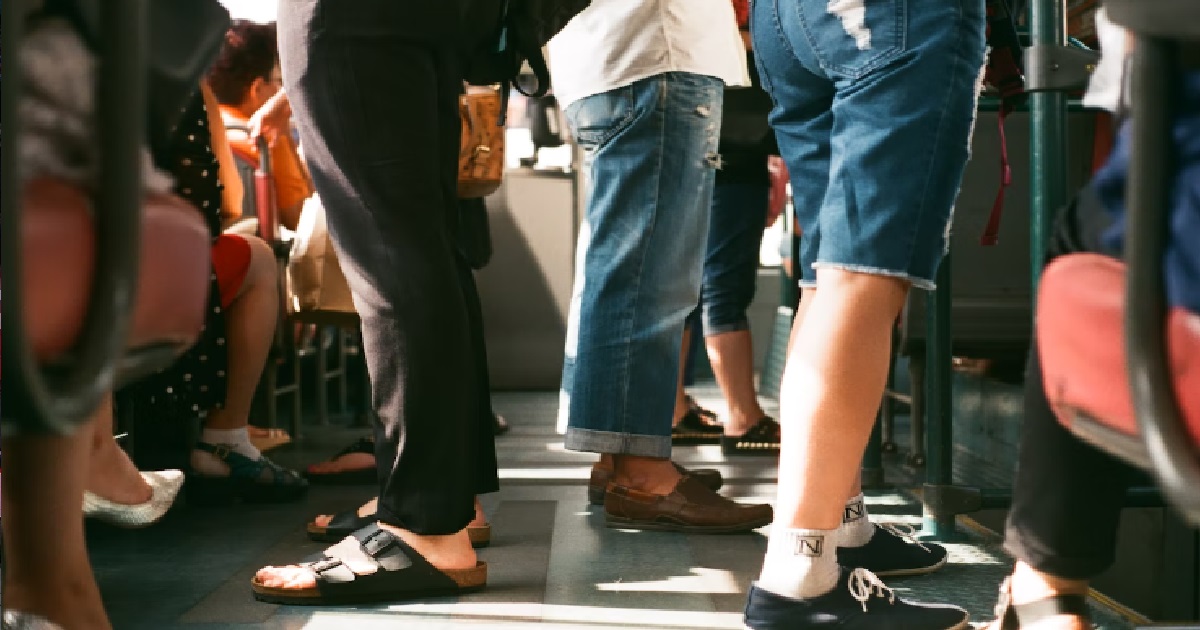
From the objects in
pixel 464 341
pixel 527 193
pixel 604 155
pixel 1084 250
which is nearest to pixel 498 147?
pixel 604 155

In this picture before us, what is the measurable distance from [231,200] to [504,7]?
3.57 ft

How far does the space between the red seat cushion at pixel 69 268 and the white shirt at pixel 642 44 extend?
141cm

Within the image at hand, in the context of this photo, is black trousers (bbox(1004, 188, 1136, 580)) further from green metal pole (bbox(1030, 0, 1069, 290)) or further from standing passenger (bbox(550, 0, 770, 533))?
standing passenger (bbox(550, 0, 770, 533))

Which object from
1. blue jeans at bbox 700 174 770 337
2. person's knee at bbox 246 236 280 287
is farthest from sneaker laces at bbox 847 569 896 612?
blue jeans at bbox 700 174 770 337

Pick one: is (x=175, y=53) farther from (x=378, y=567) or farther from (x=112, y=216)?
(x=378, y=567)

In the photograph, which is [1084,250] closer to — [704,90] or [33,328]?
[33,328]

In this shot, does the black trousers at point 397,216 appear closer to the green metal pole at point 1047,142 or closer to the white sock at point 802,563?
the white sock at point 802,563

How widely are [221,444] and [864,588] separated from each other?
1.46m

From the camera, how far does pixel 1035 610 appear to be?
1.07 metres

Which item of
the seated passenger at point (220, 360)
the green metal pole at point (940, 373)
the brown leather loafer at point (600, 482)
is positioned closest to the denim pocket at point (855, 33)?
the green metal pole at point (940, 373)


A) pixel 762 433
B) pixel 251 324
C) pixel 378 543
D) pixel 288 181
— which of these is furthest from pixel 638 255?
pixel 288 181

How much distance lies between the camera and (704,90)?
2.04 m

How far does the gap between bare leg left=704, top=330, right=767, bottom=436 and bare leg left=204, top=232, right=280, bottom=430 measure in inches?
43.7

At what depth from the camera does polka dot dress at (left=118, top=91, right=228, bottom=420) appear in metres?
2.19
